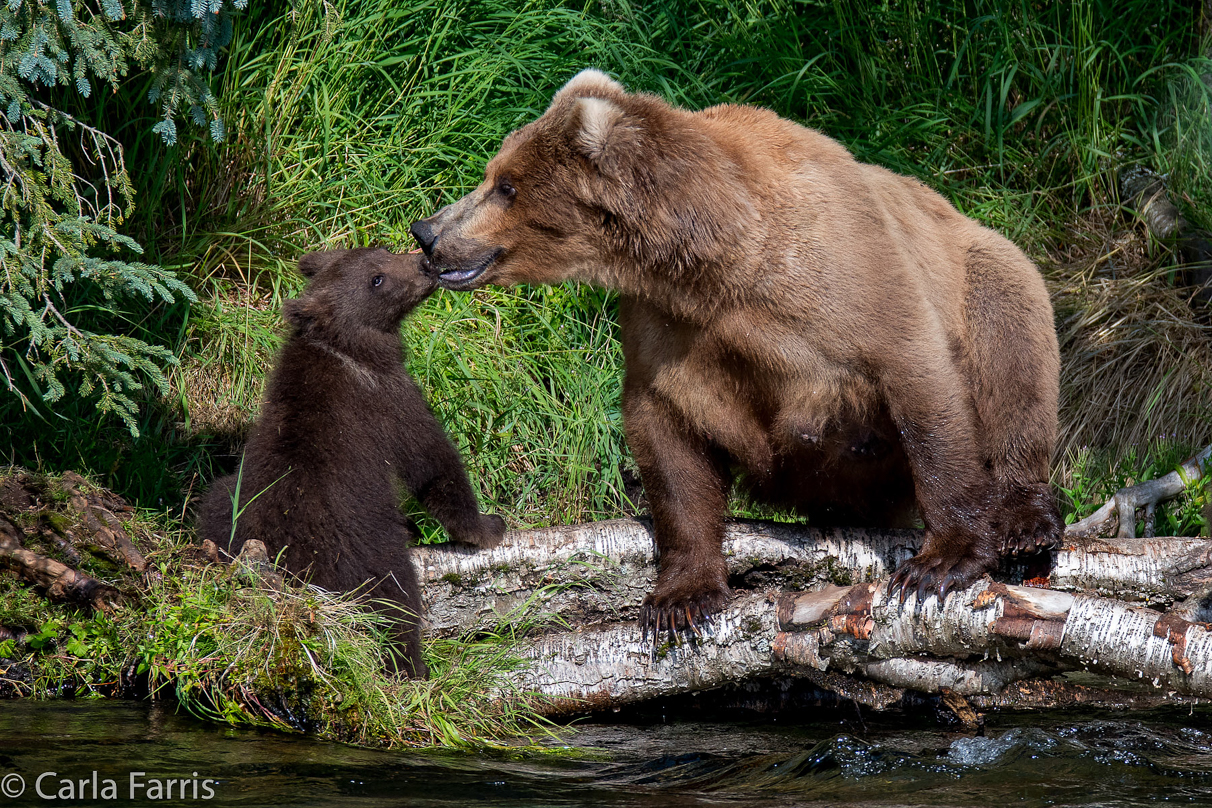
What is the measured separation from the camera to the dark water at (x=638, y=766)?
11.1ft

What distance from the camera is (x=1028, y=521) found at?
468 cm

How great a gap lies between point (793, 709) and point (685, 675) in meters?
0.60

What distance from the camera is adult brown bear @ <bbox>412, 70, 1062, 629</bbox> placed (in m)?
4.27

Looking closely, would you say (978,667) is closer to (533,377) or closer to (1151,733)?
(1151,733)

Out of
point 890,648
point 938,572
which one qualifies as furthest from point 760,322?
point 890,648

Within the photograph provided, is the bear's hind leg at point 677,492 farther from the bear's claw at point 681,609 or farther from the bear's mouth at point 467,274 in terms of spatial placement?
the bear's mouth at point 467,274

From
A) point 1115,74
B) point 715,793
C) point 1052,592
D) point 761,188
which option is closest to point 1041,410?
point 1052,592

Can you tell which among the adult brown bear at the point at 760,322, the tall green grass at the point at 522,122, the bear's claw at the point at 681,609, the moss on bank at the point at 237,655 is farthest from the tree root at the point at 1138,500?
the moss on bank at the point at 237,655

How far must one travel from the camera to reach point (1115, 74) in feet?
25.1

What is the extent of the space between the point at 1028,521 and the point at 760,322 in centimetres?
138

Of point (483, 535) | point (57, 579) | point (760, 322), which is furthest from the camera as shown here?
point (483, 535)

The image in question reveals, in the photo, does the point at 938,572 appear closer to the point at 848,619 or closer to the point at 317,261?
the point at 848,619

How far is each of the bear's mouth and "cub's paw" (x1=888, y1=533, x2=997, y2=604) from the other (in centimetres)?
185

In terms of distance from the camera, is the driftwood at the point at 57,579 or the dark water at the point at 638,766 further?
the driftwood at the point at 57,579
